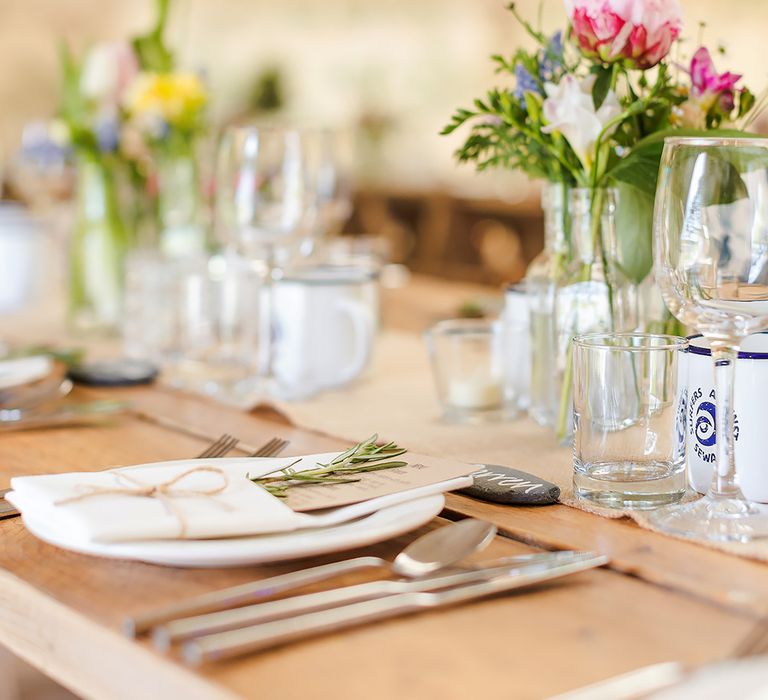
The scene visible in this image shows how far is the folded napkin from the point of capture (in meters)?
1.15

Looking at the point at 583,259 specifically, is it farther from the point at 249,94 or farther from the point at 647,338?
the point at 249,94

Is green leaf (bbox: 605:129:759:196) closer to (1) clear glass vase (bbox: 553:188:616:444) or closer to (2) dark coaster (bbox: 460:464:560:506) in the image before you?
(1) clear glass vase (bbox: 553:188:616:444)

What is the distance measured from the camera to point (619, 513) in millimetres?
758

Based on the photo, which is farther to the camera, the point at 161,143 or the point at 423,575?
the point at 161,143

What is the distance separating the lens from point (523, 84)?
3.06 feet

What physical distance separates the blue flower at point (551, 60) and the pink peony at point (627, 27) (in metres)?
0.09

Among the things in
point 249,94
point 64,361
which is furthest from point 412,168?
point 64,361

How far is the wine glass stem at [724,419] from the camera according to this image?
28.2 inches

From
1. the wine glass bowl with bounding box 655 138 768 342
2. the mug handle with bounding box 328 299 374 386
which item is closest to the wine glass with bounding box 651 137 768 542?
the wine glass bowl with bounding box 655 138 768 342

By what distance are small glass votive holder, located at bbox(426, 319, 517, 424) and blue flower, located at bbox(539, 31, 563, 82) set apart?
0.27 metres

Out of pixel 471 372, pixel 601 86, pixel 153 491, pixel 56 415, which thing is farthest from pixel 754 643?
pixel 56 415

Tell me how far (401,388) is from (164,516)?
637 millimetres

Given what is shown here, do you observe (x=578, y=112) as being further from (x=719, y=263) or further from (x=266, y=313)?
(x=266, y=313)

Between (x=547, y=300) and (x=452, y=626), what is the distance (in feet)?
1.61
